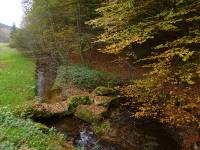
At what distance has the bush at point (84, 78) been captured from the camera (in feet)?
35.9

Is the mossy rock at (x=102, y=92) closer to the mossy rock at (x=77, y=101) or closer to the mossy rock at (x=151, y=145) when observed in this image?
the mossy rock at (x=77, y=101)

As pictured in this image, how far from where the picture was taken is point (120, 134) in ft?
21.0

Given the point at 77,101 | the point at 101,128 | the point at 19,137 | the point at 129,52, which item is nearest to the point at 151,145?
the point at 101,128

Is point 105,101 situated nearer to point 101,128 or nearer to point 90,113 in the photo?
point 90,113

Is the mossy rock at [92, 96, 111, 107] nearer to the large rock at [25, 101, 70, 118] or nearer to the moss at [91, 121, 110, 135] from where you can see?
the moss at [91, 121, 110, 135]

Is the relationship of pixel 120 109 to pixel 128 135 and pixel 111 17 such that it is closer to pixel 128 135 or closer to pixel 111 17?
pixel 128 135

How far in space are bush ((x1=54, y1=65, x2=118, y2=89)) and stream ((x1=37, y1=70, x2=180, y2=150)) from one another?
3.56 m

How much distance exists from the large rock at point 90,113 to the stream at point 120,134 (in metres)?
0.29

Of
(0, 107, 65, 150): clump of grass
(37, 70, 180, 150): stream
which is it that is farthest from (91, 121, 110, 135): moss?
(0, 107, 65, 150): clump of grass

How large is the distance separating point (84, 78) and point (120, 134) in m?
5.67

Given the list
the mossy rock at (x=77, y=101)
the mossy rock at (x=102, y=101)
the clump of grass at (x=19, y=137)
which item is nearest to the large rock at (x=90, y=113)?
the mossy rock at (x=102, y=101)

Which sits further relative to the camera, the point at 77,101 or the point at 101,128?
the point at 77,101

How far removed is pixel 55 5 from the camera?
11742 mm

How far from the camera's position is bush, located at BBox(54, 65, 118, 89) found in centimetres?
1094
